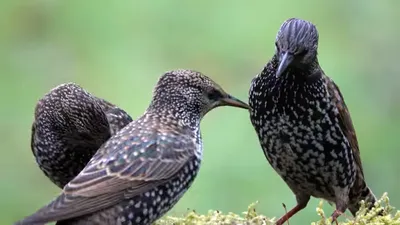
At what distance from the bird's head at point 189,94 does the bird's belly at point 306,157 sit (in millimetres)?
380

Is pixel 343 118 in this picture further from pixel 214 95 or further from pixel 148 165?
pixel 148 165

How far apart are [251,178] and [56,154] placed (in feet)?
9.20

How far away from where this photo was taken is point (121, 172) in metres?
6.12

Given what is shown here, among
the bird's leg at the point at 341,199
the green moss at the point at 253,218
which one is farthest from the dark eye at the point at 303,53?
the bird's leg at the point at 341,199

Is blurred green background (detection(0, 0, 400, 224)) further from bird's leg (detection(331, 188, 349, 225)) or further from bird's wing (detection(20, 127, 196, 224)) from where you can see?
bird's wing (detection(20, 127, 196, 224))

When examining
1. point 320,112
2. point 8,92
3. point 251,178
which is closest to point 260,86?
point 320,112

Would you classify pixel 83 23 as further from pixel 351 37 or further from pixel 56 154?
pixel 56 154

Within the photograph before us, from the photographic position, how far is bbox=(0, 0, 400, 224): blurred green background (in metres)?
9.47

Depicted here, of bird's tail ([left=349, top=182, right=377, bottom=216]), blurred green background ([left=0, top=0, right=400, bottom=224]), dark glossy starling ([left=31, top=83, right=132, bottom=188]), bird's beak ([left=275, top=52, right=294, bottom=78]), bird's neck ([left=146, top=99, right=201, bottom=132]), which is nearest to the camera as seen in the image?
bird's beak ([left=275, top=52, right=294, bottom=78])

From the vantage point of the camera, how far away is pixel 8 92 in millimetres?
10703

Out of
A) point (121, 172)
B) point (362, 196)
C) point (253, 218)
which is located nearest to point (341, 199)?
point (362, 196)

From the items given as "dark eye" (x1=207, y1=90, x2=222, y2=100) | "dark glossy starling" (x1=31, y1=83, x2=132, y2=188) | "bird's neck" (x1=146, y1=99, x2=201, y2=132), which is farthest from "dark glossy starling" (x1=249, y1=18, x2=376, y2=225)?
"dark glossy starling" (x1=31, y1=83, x2=132, y2=188)

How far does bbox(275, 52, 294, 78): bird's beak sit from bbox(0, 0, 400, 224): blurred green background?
2.54 metres

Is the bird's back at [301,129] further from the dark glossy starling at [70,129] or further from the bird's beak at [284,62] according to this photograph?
the dark glossy starling at [70,129]
